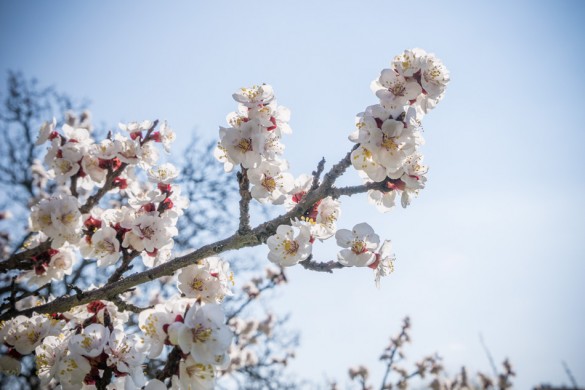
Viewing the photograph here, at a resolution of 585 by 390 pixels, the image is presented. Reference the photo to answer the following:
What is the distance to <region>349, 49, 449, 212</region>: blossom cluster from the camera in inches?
80.8

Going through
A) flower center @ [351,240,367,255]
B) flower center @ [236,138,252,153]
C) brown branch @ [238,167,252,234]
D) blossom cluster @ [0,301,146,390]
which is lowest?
blossom cluster @ [0,301,146,390]

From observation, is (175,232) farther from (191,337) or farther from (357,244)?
(357,244)

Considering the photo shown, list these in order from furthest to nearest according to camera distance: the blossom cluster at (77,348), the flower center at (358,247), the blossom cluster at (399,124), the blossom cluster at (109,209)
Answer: the blossom cluster at (109,209), the flower center at (358,247), the blossom cluster at (399,124), the blossom cluster at (77,348)

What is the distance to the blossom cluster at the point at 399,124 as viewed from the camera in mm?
2053

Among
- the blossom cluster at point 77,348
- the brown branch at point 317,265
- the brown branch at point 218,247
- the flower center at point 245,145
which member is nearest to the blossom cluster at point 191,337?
the blossom cluster at point 77,348

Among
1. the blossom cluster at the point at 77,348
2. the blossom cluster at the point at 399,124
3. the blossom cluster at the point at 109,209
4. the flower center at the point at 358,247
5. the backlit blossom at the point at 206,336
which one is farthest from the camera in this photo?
the blossom cluster at the point at 109,209

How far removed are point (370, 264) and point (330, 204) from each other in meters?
0.49

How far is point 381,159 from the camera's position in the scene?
2072 mm

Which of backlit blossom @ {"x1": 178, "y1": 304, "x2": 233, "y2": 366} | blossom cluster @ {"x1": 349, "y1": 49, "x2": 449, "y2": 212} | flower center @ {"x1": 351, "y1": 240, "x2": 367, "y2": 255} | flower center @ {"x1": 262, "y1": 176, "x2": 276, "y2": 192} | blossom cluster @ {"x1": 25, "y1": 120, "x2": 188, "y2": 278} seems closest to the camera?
backlit blossom @ {"x1": 178, "y1": 304, "x2": 233, "y2": 366}

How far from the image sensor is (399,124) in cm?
200

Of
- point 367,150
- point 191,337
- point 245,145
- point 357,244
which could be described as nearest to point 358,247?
point 357,244

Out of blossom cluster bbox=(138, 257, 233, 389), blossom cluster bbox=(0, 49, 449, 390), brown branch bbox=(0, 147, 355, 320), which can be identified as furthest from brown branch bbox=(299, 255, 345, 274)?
blossom cluster bbox=(138, 257, 233, 389)

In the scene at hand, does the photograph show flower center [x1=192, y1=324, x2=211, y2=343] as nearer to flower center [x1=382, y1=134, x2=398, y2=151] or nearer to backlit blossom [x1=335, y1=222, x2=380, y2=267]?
backlit blossom [x1=335, y1=222, x2=380, y2=267]

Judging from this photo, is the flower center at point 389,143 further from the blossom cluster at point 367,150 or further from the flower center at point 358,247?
the flower center at point 358,247
